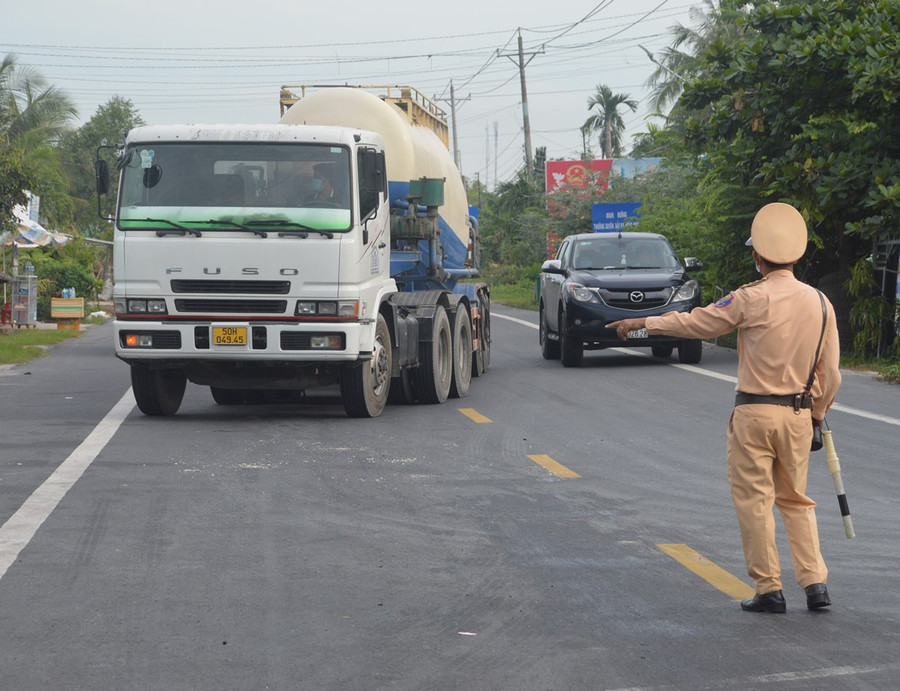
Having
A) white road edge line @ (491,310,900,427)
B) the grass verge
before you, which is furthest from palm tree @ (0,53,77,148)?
white road edge line @ (491,310,900,427)

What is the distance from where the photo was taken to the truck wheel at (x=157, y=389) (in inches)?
546

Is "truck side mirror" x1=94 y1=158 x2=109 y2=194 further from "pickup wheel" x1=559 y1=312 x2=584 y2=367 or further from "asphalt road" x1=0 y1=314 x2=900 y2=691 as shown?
"pickup wheel" x1=559 y1=312 x2=584 y2=367

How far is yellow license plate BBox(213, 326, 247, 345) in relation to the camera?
13008 millimetres

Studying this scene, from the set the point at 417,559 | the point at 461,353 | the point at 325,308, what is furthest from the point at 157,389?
the point at 417,559

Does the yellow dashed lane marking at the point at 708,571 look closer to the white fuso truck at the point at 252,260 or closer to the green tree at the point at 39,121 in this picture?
the white fuso truck at the point at 252,260

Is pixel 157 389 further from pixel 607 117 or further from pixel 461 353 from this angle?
pixel 607 117

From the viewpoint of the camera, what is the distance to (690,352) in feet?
66.6

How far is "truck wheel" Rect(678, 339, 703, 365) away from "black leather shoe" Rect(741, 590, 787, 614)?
14219 millimetres

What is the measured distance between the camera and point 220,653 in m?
5.52

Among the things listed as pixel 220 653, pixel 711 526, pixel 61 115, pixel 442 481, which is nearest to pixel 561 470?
pixel 442 481

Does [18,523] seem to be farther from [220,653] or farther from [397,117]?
[397,117]

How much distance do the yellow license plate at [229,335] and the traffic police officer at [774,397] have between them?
727cm

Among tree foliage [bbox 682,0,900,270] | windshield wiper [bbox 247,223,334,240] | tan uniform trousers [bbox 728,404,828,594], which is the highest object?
tree foliage [bbox 682,0,900,270]

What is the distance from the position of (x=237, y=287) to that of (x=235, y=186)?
97 cm
